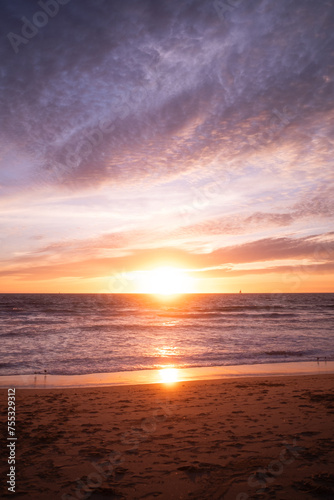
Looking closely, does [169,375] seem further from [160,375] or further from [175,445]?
[175,445]

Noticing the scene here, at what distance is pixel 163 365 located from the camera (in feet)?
57.2

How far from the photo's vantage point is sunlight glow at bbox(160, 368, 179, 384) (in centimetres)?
1377

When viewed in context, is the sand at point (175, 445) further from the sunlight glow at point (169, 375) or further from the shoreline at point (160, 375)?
the sunlight glow at point (169, 375)

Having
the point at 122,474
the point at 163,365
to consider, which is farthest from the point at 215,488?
the point at 163,365

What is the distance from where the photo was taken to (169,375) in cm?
1501

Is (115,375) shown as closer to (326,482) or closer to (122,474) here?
(122,474)

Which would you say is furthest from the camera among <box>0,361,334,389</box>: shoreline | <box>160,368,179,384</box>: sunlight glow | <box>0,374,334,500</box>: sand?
<box>160,368,179,384</box>: sunlight glow

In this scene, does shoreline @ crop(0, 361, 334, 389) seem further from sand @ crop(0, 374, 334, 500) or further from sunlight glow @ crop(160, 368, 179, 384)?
sand @ crop(0, 374, 334, 500)

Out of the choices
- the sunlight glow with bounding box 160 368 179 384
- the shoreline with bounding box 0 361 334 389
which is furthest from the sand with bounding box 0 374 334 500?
the sunlight glow with bounding box 160 368 179 384

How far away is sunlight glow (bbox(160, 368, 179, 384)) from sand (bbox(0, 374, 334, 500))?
294cm

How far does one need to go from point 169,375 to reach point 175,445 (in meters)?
8.66

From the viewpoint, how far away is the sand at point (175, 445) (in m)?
5.01

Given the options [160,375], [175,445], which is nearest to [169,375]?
[160,375]

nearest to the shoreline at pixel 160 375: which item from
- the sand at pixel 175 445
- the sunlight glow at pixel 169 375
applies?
the sunlight glow at pixel 169 375
